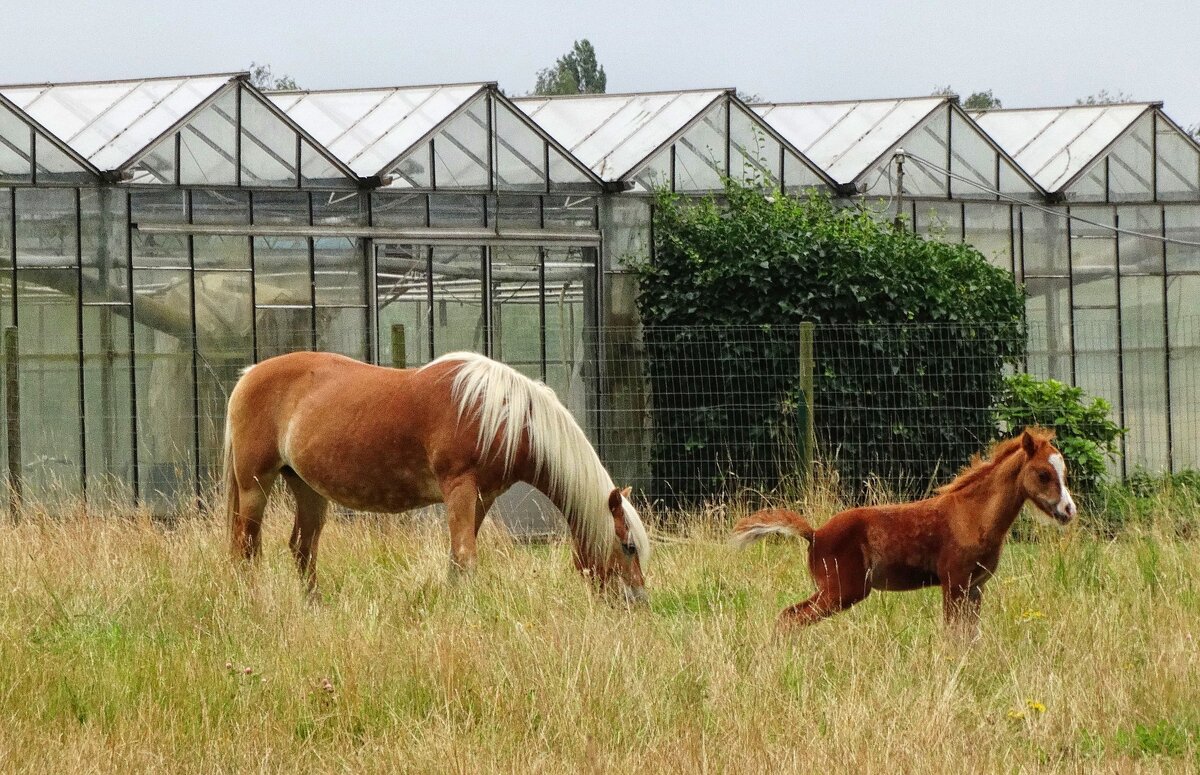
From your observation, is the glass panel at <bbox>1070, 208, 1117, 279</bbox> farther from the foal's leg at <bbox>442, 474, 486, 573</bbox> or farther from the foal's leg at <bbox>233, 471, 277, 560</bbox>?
the foal's leg at <bbox>233, 471, 277, 560</bbox>

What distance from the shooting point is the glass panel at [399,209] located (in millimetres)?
13938

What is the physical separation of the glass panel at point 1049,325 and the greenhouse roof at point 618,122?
4060 mm

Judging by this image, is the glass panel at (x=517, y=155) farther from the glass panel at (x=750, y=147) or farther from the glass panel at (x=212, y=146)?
the glass panel at (x=212, y=146)

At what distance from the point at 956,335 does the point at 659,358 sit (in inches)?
107

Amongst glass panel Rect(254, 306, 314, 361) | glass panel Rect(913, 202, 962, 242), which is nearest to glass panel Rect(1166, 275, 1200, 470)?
glass panel Rect(913, 202, 962, 242)

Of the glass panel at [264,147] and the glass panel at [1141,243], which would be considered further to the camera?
the glass panel at [1141,243]

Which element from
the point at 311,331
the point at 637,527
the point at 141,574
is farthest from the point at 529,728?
the point at 311,331

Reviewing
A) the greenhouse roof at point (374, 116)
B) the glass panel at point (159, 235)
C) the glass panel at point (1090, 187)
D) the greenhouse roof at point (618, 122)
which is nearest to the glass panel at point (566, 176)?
the greenhouse roof at point (618, 122)

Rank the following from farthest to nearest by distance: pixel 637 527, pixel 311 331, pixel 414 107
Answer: pixel 414 107
pixel 311 331
pixel 637 527

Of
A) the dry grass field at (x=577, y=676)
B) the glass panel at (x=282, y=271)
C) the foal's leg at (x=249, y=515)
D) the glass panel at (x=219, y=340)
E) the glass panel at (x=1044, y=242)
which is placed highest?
the glass panel at (x=1044, y=242)

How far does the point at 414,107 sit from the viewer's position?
14.7 m

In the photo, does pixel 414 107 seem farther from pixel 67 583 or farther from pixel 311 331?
pixel 67 583

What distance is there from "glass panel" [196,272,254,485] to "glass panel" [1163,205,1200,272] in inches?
395

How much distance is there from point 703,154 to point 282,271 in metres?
4.38
